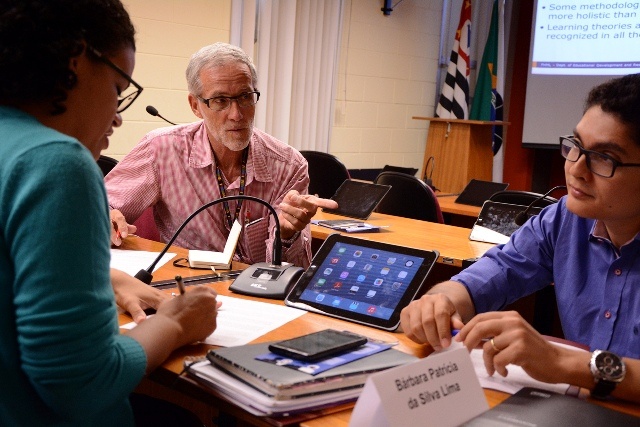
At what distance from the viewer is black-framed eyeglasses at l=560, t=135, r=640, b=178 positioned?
1482mm

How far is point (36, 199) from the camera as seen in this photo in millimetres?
906

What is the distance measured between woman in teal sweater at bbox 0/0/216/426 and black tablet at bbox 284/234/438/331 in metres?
0.57

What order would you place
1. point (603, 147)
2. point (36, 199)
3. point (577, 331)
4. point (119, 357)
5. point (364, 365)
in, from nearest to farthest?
point (36, 199) → point (119, 357) → point (364, 365) → point (603, 147) → point (577, 331)

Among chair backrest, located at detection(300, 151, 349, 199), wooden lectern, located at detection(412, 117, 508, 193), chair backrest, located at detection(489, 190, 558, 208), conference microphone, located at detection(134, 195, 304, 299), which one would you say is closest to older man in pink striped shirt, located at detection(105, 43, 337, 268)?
conference microphone, located at detection(134, 195, 304, 299)

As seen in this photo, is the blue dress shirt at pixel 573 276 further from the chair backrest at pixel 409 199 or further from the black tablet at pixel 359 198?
the chair backrest at pixel 409 199

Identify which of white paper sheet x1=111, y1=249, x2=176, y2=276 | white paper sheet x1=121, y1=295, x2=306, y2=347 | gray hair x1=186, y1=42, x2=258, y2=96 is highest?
gray hair x1=186, y1=42, x2=258, y2=96

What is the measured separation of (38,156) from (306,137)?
171 inches

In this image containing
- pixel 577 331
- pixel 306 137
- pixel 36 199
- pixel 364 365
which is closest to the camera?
pixel 36 199

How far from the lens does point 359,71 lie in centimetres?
560

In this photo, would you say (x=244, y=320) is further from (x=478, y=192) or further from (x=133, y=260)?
(x=478, y=192)

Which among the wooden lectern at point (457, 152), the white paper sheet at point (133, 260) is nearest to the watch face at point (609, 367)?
the white paper sheet at point (133, 260)

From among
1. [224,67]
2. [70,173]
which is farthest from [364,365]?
[224,67]

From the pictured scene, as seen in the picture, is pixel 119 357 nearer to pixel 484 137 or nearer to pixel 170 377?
pixel 170 377

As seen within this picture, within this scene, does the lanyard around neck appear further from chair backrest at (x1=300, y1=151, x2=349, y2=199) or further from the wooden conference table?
chair backrest at (x1=300, y1=151, x2=349, y2=199)
